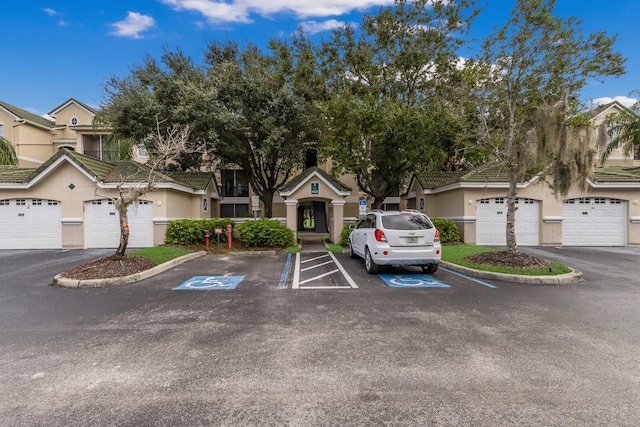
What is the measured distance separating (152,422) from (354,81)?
17.5m

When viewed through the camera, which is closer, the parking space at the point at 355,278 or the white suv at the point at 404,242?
the parking space at the point at 355,278

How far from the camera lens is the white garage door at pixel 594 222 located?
52.2 ft

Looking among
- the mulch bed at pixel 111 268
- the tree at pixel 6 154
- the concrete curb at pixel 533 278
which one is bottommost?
the concrete curb at pixel 533 278

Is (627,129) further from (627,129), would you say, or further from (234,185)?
(234,185)

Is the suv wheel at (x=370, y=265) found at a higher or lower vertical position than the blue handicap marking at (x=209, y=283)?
higher

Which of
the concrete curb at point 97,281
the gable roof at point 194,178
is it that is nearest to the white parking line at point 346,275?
the concrete curb at point 97,281

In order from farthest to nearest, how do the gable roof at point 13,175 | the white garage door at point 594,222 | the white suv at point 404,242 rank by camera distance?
1. the white garage door at point 594,222
2. the gable roof at point 13,175
3. the white suv at point 404,242

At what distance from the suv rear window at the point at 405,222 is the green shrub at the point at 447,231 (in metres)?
6.57

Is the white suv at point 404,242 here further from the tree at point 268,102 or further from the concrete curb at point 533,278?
the tree at point 268,102

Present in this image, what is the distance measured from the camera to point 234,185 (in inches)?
1026

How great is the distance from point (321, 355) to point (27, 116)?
3451 centimetres

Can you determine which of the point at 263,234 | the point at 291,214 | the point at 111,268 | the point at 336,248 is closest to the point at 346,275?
the point at 336,248

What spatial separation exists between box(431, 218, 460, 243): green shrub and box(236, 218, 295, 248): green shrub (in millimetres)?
7071

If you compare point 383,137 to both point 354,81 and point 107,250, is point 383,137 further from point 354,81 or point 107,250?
point 107,250
